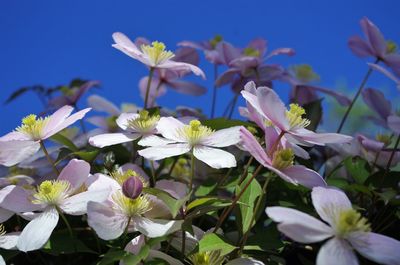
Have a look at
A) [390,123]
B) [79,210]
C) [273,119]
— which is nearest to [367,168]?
[390,123]

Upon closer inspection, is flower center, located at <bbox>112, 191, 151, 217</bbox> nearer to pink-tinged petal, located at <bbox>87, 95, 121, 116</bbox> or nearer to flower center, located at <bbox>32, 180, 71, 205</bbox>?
flower center, located at <bbox>32, 180, 71, 205</bbox>

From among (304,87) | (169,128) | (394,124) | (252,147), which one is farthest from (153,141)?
(304,87)

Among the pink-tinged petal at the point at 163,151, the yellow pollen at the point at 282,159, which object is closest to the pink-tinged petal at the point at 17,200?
the pink-tinged petal at the point at 163,151

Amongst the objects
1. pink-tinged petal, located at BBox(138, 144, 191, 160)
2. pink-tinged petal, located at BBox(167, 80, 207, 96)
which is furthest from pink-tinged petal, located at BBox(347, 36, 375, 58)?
pink-tinged petal, located at BBox(138, 144, 191, 160)

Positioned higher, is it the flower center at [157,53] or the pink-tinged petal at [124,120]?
the flower center at [157,53]

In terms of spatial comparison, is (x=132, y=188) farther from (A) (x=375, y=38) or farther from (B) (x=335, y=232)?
→ (A) (x=375, y=38)

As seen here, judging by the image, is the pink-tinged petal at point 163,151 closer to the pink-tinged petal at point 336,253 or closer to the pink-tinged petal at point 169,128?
the pink-tinged petal at point 169,128

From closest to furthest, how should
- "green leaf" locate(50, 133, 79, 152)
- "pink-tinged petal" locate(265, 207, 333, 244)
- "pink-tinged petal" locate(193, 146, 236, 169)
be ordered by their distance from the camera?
1. "pink-tinged petal" locate(265, 207, 333, 244)
2. "pink-tinged petal" locate(193, 146, 236, 169)
3. "green leaf" locate(50, 133, 79, 152)
